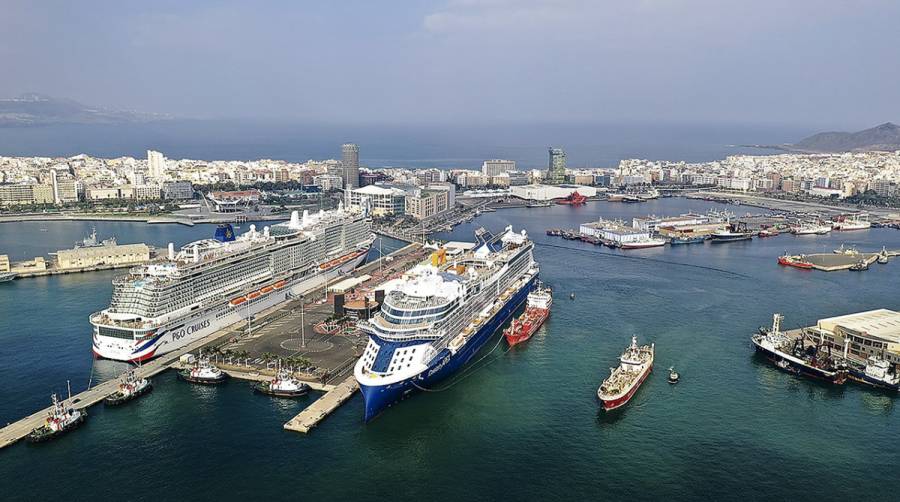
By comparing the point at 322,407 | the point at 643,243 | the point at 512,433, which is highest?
the point at 643,243

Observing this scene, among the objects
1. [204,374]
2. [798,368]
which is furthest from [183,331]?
[798,368]

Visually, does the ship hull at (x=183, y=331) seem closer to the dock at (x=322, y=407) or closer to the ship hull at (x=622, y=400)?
the dock at (x=322, y=407)

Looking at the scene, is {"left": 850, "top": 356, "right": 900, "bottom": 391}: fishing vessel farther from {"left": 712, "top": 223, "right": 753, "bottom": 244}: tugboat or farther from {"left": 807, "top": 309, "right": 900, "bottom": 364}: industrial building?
{"left": 712, "top": 223, "right": 753, "bottom": 244}: tugboat

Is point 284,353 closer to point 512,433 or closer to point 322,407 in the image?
point 322,407

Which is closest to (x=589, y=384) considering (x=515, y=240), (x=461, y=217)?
(x=515, y=240)

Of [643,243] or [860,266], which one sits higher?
[643,243]

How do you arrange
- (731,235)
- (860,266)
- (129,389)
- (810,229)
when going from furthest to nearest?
(810,229) < (731,235) < (860,266) < (129,389)

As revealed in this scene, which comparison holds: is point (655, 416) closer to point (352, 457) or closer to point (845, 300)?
point (352, 457)
